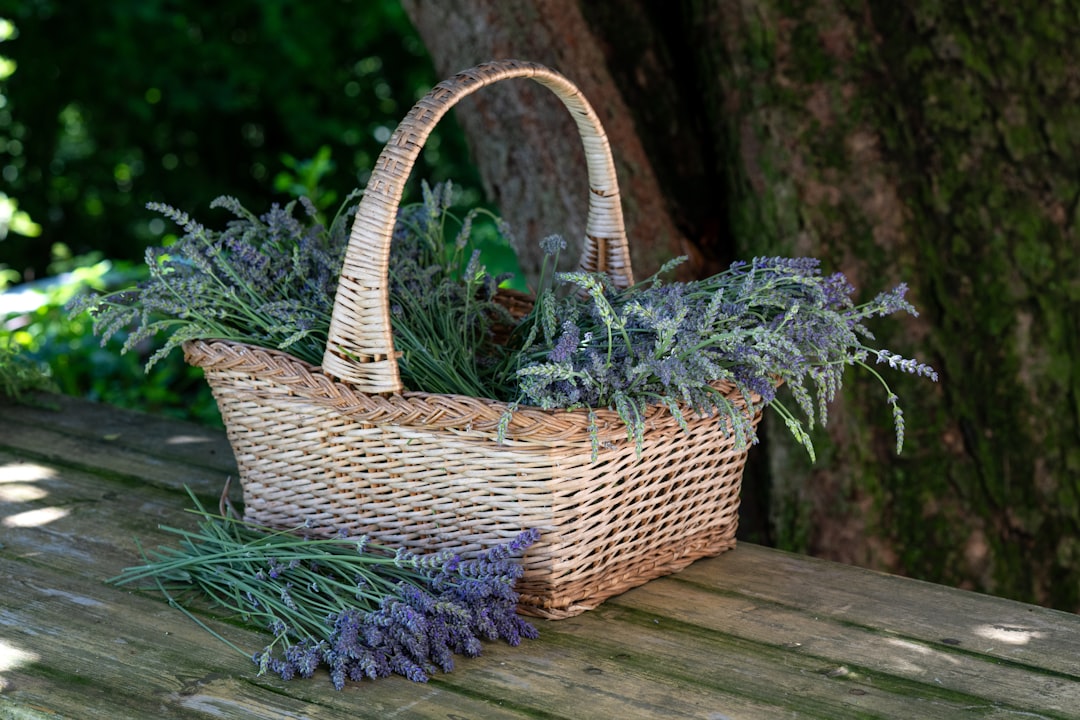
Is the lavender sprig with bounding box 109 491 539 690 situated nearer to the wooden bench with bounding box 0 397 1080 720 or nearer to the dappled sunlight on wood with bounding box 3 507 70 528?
the wooden bench with bounding box 0 397 1080 720

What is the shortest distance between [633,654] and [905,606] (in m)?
0.44

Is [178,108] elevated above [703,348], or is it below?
above

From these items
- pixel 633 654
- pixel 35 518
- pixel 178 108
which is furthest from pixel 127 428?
pixel 178 108

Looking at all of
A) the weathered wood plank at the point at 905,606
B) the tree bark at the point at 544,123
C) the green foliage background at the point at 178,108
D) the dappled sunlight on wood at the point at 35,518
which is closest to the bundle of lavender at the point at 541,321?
the weathered wood plank at the point at 905,606

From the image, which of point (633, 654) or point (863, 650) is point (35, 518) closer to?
point (633, 654)

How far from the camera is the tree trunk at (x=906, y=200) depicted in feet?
7.64

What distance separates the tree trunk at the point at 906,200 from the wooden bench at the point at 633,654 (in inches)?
29.3

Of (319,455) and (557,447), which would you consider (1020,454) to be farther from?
(319,455)

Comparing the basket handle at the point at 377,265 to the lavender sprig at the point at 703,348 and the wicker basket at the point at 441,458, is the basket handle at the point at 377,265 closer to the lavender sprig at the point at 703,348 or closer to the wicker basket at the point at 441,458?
the wicker basket at the point at 441,458

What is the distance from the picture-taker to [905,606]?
164cm

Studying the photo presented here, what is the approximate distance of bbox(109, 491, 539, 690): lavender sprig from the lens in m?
1.40

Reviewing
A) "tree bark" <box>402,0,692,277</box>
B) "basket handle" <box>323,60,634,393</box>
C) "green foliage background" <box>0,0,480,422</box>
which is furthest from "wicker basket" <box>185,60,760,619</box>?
"green foliage background" <box>0,0,480,422</box>

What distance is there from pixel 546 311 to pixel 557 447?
21 cm

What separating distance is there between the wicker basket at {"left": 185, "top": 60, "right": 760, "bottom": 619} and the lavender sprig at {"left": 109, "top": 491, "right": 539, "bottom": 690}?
48 mm
